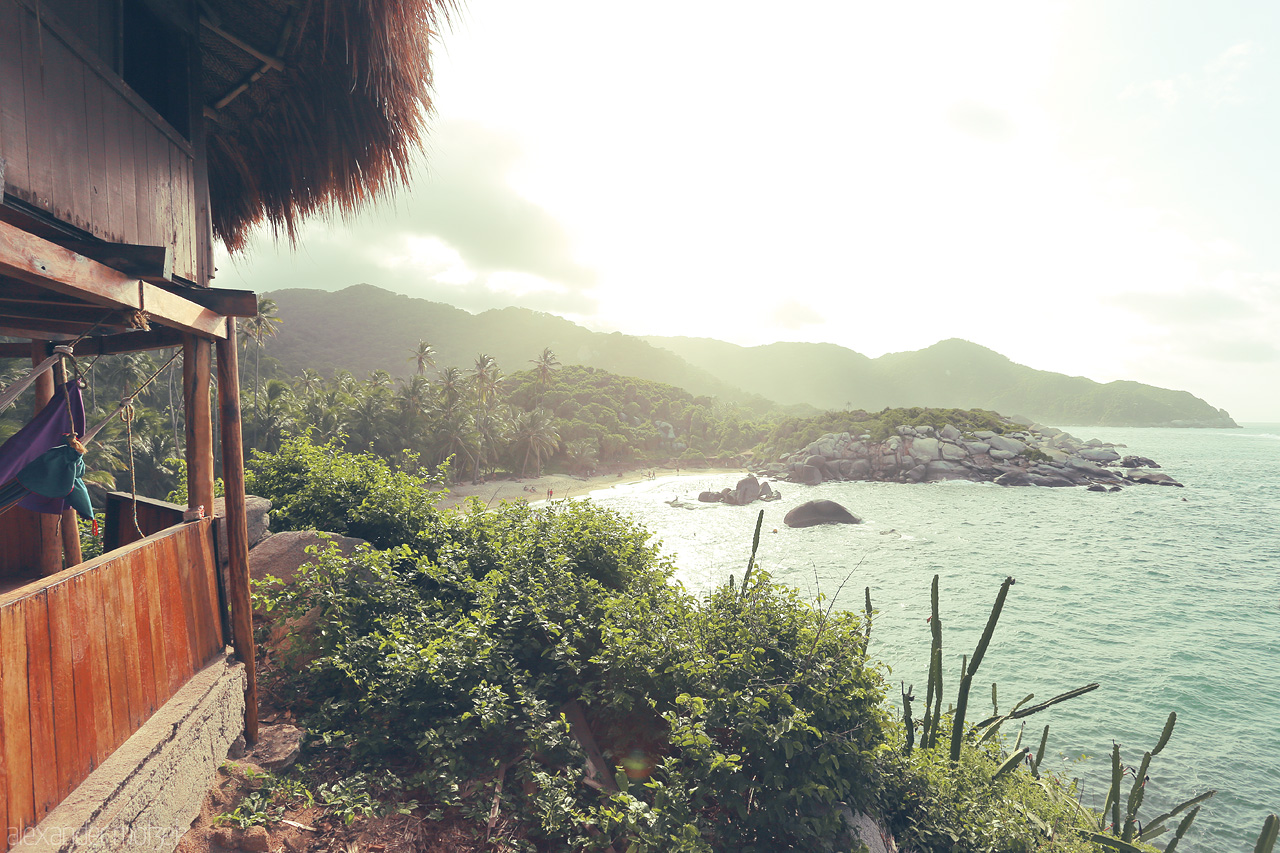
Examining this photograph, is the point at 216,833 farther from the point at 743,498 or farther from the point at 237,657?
the point at 743,498

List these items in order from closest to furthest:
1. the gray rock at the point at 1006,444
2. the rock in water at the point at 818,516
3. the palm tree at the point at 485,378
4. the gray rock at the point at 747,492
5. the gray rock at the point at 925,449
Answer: the rock in water at the point at 818,516 < the gray rock at the point at 747,492 < the palm tree at the point at 485,378 < the gray rock at the point at 925,449 < the gray rock at the point at 1006,444

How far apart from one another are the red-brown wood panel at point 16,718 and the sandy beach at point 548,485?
117ft

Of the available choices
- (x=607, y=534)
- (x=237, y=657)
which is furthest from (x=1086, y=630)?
(x=237, y=657)

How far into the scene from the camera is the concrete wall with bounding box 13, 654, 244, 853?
2.55 m

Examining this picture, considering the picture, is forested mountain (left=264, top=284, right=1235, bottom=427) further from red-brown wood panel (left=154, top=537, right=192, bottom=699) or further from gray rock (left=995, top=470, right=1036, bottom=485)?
red-brown wood panel (left=154, top=537, right=192, bottom=699)

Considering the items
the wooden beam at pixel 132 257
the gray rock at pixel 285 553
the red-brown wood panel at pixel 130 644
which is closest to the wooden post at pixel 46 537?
the gray rock at pixel 285 553

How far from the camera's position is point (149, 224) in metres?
3.83

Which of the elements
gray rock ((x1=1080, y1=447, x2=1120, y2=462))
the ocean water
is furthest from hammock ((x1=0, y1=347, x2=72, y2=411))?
gray rock ((x1=1080, y1=447, x2=1120, y2=462))

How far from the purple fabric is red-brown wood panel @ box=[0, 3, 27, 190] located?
4.07ft

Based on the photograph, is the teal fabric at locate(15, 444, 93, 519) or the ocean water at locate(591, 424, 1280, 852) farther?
the ocean water at locate(591, 424, 1280, 852)

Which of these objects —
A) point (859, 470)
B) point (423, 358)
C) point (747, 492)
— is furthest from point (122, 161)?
point (859, 470)

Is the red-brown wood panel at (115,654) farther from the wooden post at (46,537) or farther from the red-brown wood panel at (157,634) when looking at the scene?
the wooden post at (46,537)

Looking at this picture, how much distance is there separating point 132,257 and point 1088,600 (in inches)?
1281

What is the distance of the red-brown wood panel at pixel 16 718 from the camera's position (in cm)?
229
